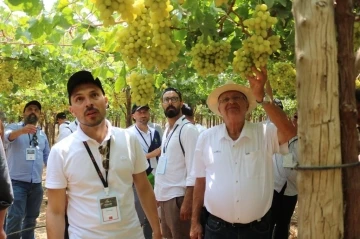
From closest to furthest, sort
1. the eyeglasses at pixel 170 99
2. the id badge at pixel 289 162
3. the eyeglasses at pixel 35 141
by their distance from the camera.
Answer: the id badge at pixel 289 162, the eyeglasses at pixel 170 99, the eyeglasses at pixel 35 141

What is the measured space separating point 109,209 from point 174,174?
1.96 m

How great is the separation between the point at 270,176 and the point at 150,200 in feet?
3.13

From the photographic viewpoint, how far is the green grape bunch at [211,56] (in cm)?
243

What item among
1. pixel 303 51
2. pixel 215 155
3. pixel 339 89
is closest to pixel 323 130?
pixel 339 89

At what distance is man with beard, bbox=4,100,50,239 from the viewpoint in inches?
215

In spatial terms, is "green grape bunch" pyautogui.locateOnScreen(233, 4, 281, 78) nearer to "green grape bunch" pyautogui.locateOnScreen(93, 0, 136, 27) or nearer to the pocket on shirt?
"green grape bunch" pyautogui.locateOnScreen(93, 0, 136, 27)

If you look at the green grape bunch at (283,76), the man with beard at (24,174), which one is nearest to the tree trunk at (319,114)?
the green grape bunch at (283,76)

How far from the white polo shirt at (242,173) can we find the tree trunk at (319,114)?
1433mm

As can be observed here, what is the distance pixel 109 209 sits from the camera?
2.50 metres

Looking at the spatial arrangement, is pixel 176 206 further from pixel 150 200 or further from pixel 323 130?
pixel 323 130

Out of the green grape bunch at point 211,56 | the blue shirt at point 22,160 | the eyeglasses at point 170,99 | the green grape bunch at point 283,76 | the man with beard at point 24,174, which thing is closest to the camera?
the green grape bunch at point 211,56

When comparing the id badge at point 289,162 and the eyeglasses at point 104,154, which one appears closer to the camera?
the id badge at point 289,162

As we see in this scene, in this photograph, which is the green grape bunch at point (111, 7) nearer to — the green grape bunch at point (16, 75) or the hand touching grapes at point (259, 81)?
the hand touching grapes at point (259, 81)

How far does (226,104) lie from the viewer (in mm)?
3346
